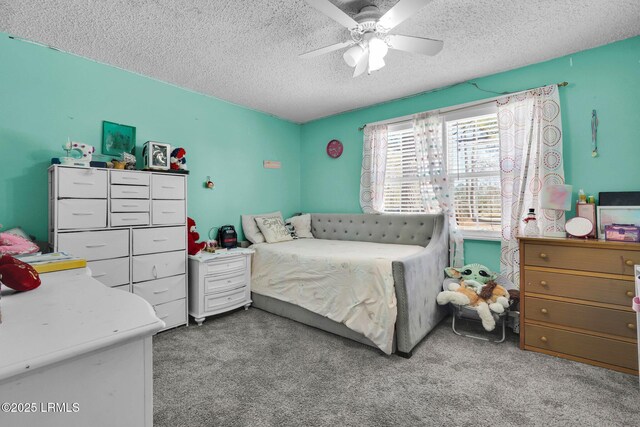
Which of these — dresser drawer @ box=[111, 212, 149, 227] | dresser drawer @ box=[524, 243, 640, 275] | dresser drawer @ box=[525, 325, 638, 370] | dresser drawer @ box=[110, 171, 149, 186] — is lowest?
dresser drawer @ box=[525, 325, 638, 370]

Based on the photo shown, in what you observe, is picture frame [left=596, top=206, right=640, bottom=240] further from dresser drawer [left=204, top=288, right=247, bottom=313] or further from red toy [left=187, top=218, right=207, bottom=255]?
red toy [left=187, top=218, right=207, bottom=255]

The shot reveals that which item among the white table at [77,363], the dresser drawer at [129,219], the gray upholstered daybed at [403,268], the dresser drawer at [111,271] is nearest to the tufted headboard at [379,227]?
the gray upholstered daybed at [403,268]

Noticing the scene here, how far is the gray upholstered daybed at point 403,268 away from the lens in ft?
7.23

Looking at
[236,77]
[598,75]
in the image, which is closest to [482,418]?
[598,75]

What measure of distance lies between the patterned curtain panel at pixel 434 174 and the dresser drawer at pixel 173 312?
9.24 feet

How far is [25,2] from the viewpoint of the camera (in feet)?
6.16

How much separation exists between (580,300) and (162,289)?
3.42 meters

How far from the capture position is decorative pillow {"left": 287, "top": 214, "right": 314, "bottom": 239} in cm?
414

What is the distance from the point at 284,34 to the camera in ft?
7.32

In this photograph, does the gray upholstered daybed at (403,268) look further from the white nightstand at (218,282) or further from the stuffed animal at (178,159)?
the stuffed animal at (178,159)

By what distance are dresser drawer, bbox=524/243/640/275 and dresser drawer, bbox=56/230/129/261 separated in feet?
10.9

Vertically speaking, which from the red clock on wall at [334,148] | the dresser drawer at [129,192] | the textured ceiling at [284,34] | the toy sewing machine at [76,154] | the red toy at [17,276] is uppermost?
the textured ceiling at [284,34]

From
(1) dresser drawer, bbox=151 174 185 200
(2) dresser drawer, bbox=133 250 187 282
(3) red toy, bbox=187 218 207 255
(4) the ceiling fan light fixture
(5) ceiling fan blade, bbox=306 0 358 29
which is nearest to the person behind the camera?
(5) ceiling fan blade, bbox=306 0 358 29

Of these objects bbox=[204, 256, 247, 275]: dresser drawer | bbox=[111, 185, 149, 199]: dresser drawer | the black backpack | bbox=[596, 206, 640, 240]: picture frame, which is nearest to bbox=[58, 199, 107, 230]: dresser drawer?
bbox=[111, 185, 149, 199]: dresser drawer
